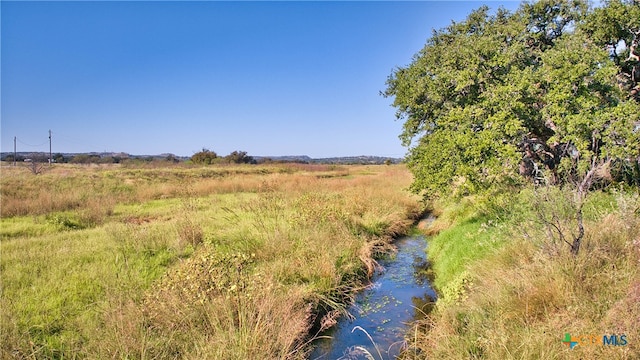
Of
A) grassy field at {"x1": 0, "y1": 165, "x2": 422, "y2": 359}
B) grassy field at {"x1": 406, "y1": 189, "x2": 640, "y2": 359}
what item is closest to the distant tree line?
grassy field at {"x1": 0, "y1": 165, "x2": 422, "y2": 359}

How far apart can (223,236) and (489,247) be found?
6735mm

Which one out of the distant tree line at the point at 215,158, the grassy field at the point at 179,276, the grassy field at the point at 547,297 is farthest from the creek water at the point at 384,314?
the distant tree line at the point at 215,158

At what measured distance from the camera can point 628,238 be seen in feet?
17.4

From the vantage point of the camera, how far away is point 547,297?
178 inches

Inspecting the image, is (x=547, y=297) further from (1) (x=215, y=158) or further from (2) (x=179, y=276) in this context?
(1) (x=215, y=158)

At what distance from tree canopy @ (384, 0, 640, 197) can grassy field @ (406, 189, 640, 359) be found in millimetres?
908

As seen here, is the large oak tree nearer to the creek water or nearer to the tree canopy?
the tree canopy

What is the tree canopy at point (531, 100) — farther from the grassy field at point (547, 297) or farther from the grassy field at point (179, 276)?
the grassy field at point (179, 276)

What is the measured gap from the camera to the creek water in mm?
5930

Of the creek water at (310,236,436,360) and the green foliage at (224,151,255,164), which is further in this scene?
the green foliage at (224,151,255,164)

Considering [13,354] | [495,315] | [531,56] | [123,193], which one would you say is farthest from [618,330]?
[123,193]

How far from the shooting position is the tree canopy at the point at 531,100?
291 inches

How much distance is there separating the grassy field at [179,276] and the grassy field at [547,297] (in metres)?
2.33

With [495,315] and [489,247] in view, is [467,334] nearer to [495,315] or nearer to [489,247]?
[495,315]
